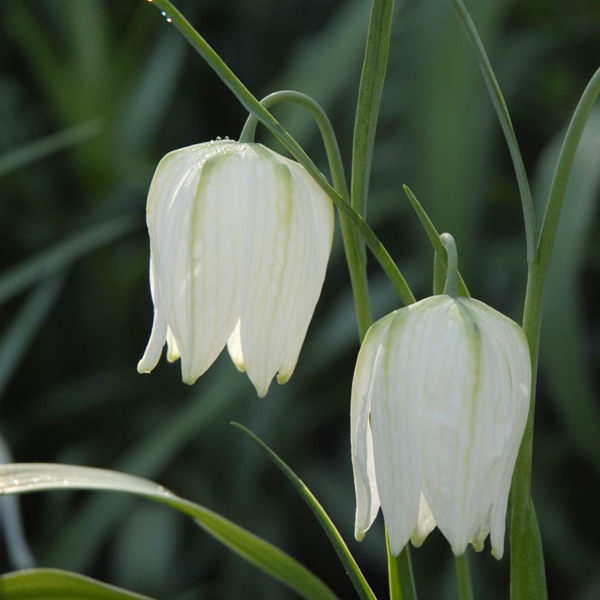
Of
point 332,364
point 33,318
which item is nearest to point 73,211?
point 33,318

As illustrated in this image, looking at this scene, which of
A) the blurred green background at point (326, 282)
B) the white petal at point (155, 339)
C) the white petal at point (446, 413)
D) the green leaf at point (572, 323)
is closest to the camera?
the white petal at point (446, 413)

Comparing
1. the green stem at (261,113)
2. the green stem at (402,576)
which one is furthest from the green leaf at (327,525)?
the green stem at (261,113)

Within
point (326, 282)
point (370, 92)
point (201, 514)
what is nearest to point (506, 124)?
point (370, 92)

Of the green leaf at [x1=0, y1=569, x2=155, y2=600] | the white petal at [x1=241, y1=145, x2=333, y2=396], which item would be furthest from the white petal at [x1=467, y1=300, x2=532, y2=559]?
the green leaf at [x1=0, y1=569, x2=155, y2=600]

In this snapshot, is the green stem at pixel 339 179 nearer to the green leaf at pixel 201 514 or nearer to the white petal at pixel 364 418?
Result: the white petal at pixel 364 418

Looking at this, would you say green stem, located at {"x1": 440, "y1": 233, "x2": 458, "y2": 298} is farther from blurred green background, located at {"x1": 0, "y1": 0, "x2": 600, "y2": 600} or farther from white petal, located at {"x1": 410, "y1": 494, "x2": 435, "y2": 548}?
blurred green background, located at {"x1": 0, "y1": 0, "x2": 600, "y2": 600}

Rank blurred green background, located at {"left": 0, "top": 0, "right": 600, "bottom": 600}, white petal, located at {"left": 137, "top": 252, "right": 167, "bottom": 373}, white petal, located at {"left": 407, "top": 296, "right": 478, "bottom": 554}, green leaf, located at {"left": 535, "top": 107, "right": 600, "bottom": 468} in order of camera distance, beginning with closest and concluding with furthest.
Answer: white petal, located at {"left": 407, "top": 296, "right": 478, "bottom": 554} < white petal, located at {"left": 137, "top": 252, "right": 167, "bottom": 373} < green leaf, located at {"left": 535, "top": 107, "right": 600, "bottom": 468} < blurred green background, located at {"left": 0, "top": 0, "right": 600, "bottom": 600}

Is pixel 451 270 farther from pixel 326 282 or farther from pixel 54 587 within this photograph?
pixel 326 282

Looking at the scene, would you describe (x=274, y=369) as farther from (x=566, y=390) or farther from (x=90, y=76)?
(x=90, y=76)

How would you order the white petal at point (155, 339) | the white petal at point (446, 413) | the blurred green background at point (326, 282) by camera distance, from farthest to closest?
the blurred green background at point (326, 282), the white petal at point (155, 339), the white petal at point (446, 413)
